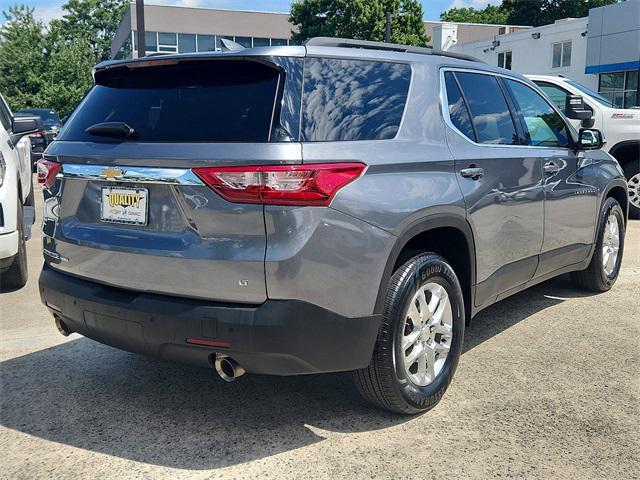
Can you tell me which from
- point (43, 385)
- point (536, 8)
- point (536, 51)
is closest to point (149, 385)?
point (43, 385)

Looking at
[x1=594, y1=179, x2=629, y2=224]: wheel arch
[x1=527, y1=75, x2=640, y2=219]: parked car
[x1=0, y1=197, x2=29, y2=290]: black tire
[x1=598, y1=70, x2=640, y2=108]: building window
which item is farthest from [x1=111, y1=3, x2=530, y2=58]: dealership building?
[x1=594, y1=179, x2=629, y2=224]: wheel arch

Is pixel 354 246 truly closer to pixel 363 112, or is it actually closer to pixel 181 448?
pixel 363 112

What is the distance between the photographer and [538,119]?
4672 mm

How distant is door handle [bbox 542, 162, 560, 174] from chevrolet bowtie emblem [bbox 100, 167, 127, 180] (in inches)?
108

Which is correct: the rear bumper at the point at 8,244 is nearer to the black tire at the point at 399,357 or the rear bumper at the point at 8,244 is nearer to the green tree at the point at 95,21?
the black tire at the point at 399,357

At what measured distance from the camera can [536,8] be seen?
206ft

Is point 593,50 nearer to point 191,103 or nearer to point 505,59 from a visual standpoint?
point 505,59

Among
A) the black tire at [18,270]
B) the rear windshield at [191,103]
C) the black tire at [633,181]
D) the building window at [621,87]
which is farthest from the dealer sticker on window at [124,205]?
the building window at [621,87]

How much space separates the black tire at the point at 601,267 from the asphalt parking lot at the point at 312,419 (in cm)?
103

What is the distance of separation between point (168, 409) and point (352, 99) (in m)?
1.82

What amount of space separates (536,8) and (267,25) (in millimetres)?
26943

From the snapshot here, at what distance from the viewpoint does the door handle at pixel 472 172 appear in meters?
3.56

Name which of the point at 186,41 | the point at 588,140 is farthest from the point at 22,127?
the point at 186,41

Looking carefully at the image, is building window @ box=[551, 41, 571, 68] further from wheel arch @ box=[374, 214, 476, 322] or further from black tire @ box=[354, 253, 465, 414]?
black tire @ box=[354, 253, 465, 414]
